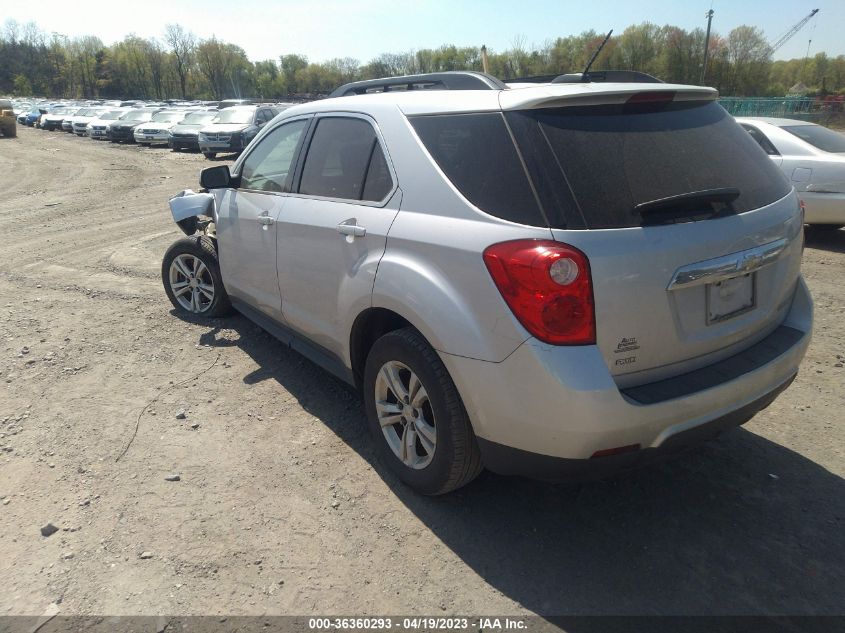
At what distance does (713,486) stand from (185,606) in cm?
249

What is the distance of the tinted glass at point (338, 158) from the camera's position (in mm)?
3244

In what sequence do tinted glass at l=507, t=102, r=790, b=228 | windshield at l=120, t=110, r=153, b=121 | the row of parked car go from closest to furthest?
tinted glass at l=507, t=102, r=790, b=228 < the row of parked car < windshield at l=120, t=110, r=153, b=121

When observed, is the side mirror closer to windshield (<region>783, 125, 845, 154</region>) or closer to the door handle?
the door handle

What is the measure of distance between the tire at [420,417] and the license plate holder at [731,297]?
3.62ft

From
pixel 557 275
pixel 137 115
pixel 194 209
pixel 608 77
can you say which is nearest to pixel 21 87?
pixel 137 115

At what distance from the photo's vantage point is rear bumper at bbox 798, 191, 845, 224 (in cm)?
746

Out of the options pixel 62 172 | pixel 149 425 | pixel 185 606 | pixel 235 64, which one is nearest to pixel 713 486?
pixel 185 606

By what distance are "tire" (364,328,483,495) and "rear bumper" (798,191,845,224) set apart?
6.79 metres

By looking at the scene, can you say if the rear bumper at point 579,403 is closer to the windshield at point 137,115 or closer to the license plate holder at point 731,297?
the license plate holder at point 731,297

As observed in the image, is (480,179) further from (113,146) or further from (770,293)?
(113,146)

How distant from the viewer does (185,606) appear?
7.91 feet

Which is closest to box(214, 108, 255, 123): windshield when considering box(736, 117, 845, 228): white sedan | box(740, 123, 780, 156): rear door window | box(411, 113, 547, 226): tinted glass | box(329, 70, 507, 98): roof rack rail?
box(740, 123, 780, 156): rear door window

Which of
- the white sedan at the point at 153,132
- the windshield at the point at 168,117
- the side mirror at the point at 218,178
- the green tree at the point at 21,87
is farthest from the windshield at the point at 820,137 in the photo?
the green tree at the point at 21,87

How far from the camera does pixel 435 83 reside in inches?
134
